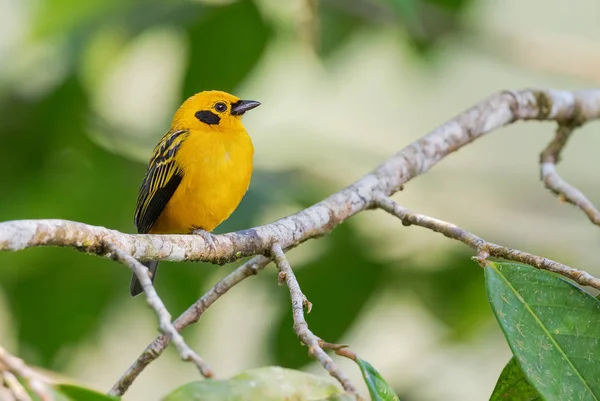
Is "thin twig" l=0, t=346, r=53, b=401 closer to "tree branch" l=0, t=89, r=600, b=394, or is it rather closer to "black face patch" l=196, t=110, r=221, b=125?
"tree branch" l=0, t=89, r=600, b=394

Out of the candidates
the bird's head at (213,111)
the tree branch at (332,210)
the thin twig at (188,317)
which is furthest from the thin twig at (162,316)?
the bird's head at (213,111)

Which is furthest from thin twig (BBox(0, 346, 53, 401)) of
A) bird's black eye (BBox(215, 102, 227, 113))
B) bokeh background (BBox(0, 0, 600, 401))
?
bird's black eye (BBox(215, 102, 227, 113))

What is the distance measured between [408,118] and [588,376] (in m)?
7.42

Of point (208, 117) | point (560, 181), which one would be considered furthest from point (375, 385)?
point (208, 117)

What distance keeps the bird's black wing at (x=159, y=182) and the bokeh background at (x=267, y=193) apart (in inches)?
24.3

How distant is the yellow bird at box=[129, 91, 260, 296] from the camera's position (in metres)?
4.43

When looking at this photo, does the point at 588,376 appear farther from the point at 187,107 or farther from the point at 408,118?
the point at 408,118

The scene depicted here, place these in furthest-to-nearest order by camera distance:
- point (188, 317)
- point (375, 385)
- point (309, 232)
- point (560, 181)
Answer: point (560, 181), point (309, 232), point (188, 317), point (375, 385)

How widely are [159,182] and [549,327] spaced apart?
2497 mm

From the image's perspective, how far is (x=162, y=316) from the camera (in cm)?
203

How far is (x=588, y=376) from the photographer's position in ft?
8.29

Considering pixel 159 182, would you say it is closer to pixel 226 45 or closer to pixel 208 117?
pixel 208 117

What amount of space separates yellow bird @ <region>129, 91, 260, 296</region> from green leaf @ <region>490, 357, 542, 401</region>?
80.4 inches

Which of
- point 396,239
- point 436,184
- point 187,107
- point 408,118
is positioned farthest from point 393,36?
point 408,118
